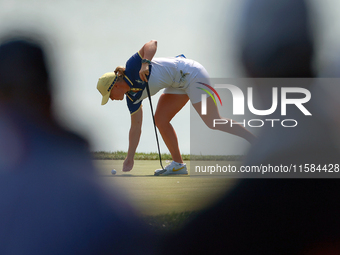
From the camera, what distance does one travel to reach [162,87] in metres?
3.01

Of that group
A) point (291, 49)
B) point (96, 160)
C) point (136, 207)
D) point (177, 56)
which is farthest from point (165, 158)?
point (136, 207)

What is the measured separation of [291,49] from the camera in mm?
3553

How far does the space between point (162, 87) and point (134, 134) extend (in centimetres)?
60

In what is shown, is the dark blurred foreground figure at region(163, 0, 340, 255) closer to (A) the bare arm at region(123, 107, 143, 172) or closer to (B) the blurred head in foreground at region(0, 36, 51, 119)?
(A) the bare arm at region(123, 107, 143, 172)

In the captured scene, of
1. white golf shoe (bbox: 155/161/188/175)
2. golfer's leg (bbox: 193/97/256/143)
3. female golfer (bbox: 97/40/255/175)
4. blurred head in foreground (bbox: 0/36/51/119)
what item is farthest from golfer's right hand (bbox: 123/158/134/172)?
blurred head in foreground (bbox: 0/36/51/119)

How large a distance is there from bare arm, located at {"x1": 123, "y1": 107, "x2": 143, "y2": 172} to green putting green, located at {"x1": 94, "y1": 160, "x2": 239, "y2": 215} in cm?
60

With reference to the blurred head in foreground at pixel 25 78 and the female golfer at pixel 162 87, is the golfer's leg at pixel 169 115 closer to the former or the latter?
the female golfer at pixel 162 87

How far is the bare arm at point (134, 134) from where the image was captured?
10.4 feet

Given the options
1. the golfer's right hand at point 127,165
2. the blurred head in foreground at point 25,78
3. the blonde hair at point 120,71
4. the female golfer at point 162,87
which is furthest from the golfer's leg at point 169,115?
the blurred head in foreground at point 25,78

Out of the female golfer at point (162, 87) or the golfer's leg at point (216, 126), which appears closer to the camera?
the female golfer at point (162, 87)

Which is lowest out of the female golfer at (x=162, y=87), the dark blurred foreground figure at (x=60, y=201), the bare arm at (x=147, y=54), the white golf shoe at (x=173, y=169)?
the white golf shoe at (x=173, y=169)

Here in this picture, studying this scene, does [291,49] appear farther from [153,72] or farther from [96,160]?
[96,160]

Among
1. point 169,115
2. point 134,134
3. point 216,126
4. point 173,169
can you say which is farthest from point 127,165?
point 216,126

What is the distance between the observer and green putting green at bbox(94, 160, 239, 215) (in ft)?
6.22
